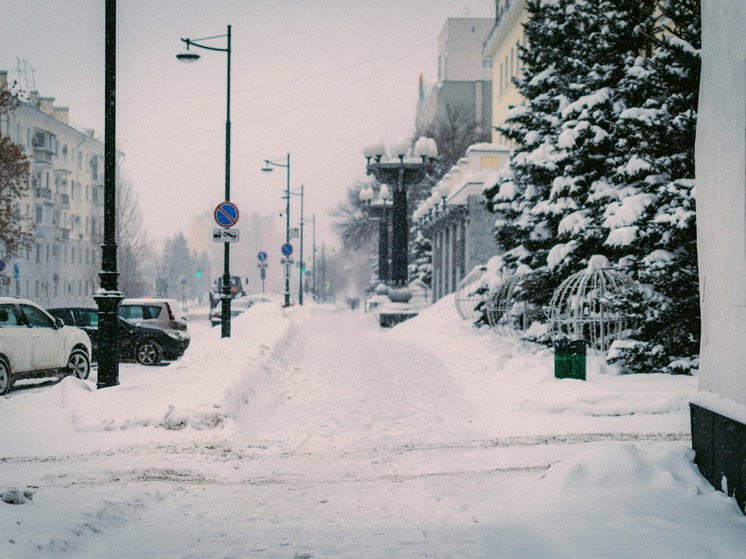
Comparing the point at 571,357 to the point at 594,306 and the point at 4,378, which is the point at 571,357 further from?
the point at 4,378

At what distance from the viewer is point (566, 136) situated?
54.0 ft

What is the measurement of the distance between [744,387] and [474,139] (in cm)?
6268

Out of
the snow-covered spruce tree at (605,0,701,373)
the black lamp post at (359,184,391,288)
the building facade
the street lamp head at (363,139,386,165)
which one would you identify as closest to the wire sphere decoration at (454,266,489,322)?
the building facade

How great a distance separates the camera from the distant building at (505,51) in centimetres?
3828

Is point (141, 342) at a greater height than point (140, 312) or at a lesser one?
lesser

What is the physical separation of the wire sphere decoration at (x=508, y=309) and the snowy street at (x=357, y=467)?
4202 millimetres

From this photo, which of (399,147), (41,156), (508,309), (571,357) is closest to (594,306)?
(571,357)

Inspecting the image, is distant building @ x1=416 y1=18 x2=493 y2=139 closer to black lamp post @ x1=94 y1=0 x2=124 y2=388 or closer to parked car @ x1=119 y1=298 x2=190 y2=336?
parked car @ x1=119 y1=298 x2=190 y2=336

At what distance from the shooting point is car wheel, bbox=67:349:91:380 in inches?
583

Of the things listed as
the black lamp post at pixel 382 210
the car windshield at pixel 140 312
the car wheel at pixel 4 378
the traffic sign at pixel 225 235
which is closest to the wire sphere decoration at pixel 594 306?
the traffic sign at pixel 225 235

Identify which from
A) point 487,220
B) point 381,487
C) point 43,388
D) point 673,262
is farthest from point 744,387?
point 487,220

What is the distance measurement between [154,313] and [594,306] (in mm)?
10826

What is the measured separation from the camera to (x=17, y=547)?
460cm

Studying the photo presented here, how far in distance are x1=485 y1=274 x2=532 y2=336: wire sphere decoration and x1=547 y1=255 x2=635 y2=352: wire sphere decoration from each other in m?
2.09
